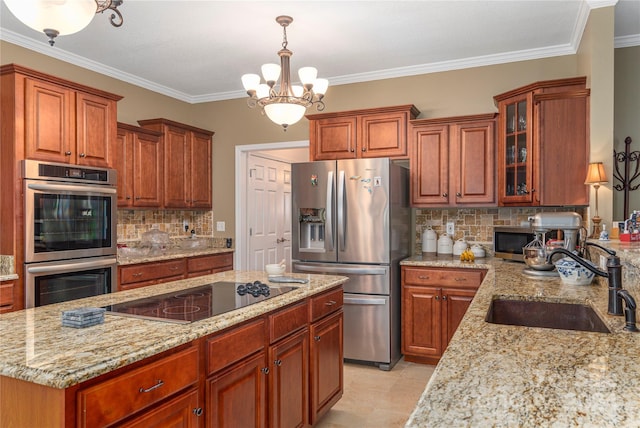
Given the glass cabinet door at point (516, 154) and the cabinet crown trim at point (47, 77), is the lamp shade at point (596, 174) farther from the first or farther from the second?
the cabinet crown trim at point (47, 77)

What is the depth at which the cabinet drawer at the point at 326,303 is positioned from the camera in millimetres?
2537

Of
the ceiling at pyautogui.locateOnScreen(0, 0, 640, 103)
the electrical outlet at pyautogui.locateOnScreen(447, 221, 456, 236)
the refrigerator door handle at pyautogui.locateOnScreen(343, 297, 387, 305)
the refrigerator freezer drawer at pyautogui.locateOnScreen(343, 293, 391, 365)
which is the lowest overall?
the refrigerator freezer drawer at pyautogui.locateOnScreen(343, 293, 391, 365)

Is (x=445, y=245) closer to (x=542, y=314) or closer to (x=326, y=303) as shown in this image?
(x=326, y=303)

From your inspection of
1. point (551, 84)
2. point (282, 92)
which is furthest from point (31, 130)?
point (551, 84)

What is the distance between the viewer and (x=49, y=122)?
328cm

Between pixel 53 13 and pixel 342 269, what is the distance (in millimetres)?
2877

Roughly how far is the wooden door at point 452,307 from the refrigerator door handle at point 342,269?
0.56m

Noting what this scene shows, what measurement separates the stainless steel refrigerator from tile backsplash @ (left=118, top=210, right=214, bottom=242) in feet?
5.84

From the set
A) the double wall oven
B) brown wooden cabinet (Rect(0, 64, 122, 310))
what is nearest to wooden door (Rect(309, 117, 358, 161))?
the double wall oven

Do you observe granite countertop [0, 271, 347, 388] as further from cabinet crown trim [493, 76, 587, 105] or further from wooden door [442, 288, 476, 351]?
cabinet crown trim [493, 76, 587, 105]

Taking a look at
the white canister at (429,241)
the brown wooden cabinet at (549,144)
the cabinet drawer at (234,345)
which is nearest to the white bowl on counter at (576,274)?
the brown wooden cabinet at (549,144)

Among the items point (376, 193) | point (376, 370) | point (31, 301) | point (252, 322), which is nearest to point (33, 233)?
point (31, 301)

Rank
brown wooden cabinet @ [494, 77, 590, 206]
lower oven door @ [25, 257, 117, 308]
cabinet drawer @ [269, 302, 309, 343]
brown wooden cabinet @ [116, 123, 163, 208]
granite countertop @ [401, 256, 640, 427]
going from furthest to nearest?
brown wooden cabinet @ [116, 123, 163, 208], brown wooden cabinet @ [494, 77, 590, 206], lower oven door @ [25, 257, 117, 308], cabinet drawer @ [269, 302, 309, 343], granite countertop @ [401, 256, 640, 427]

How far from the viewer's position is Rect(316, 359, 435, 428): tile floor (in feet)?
9.48
